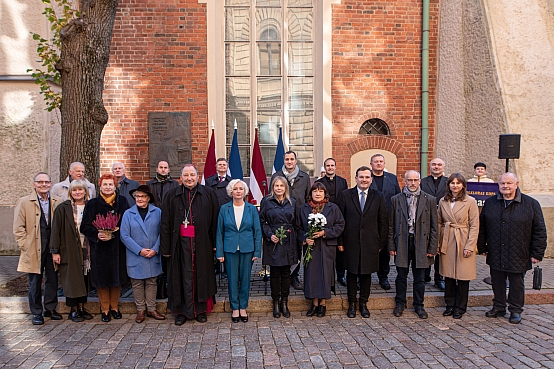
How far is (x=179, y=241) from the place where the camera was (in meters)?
4.91

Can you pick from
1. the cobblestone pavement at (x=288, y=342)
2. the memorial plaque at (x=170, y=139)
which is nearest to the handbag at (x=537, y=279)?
the cobblestone pavement at (x=288, y=342)

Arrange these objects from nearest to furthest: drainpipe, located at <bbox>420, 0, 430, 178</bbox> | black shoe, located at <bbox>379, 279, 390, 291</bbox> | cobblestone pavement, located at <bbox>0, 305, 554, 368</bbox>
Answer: cobblestone pavement, located at <bbox>0, 305, 554, 368</bbox>
black shoe, located at <bbox>379, 279, 390, 291</bbox>
drainpipe, located at <bbox>420, 0, 430, 178</bbox>

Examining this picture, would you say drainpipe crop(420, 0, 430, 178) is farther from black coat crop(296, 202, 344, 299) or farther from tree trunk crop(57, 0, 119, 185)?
tree trunk crop(57, 0, 119, 185)

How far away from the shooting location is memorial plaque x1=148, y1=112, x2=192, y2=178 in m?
8.82

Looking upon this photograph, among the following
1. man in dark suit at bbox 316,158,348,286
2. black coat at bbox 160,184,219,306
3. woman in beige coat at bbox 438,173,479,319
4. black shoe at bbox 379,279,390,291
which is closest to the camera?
black coat at bbox 160,184,219,306

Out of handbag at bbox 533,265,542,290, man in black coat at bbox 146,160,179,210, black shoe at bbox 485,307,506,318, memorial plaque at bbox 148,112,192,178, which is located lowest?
black shoe at bbox 485,307,506,318

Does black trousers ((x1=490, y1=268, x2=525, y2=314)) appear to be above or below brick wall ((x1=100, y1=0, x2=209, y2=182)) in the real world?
below

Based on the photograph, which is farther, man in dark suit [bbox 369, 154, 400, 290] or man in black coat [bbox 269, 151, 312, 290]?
man in black coat [bbox 269, 151, 312, 290]

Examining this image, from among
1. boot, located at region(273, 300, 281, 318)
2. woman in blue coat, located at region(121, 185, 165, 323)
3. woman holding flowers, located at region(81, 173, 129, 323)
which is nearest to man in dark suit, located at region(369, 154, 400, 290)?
boot, located at region(273, 300, 281, 318)

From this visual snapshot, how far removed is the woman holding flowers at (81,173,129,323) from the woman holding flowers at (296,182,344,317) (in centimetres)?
225

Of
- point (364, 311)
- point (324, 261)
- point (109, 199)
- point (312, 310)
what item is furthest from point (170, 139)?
point (364, 311)

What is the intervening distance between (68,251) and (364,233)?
11.8ft

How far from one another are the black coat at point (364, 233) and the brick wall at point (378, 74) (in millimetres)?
3913

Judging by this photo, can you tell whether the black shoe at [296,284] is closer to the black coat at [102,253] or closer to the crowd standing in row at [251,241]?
the crowd standing in row at [251,241]
